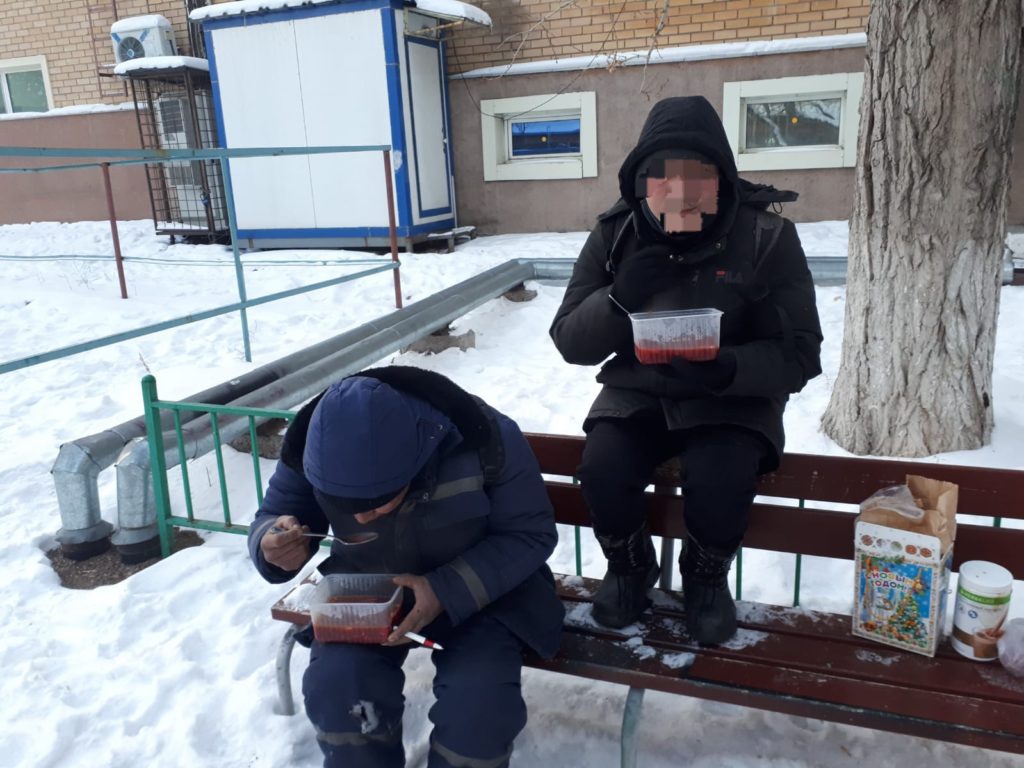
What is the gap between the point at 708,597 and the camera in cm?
192

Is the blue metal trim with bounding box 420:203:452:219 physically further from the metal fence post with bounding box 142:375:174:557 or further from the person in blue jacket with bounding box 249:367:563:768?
the person in blue jacket with bounding box 249:367:563:768

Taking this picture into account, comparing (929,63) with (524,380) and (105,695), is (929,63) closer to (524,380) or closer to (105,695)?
(524,380)

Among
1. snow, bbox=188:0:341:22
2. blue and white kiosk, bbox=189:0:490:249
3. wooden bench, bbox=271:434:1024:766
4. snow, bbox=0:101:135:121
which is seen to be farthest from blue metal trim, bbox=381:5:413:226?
wooden bench, bbox=271:434:1024:766

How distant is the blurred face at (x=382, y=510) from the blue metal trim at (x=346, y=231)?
6.63 m

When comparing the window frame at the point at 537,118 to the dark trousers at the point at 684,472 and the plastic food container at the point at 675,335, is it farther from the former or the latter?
the plastic food container at the point at 675,335

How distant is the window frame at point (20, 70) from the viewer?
10.9 meters

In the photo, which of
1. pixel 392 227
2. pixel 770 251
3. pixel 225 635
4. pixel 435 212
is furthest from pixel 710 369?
pixel 435 212

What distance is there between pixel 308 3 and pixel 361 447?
7376 millimetres

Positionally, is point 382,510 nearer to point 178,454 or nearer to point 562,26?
point 178,454

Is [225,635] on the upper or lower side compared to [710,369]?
lower

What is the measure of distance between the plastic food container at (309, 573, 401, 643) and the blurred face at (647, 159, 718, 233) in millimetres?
1019

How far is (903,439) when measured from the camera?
3432 mm

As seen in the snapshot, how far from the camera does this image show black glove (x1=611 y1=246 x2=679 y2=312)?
1916 mm

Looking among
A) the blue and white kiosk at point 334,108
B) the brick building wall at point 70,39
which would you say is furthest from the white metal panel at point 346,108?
the brick building wall at point 70,39
